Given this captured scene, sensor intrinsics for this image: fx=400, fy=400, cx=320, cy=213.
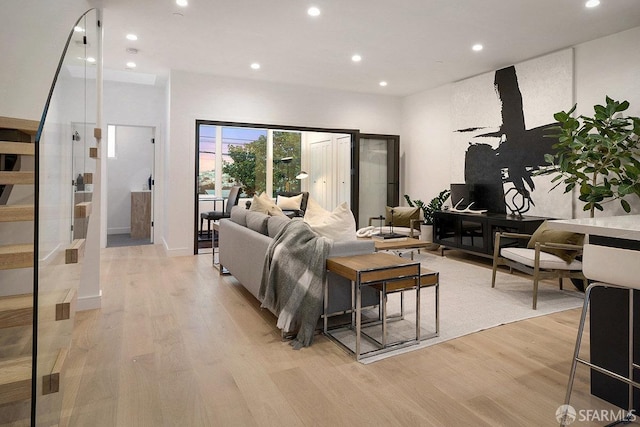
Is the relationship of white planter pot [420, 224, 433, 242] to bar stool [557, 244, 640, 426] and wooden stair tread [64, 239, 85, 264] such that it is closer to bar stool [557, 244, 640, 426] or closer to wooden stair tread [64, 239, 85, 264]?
bar stool [557, 244, 640, 426]

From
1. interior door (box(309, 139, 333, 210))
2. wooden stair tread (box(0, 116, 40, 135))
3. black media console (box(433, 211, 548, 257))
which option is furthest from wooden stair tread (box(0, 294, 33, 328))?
interior door (box(309, 139, 333, 210))

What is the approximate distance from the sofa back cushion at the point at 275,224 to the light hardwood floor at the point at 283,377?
2.36ft

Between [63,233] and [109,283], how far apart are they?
289cm

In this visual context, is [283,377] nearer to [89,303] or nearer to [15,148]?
[15,148]

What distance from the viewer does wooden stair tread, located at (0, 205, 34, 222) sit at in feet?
5.64

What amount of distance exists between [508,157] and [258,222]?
158 inches

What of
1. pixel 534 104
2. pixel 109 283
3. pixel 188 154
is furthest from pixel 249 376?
pixel 534 104

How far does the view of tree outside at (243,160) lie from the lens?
8336 millimetres

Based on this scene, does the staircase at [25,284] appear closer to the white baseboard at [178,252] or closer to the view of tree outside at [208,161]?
the white baseboard at [178,252]

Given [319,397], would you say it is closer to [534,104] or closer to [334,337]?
[334,337]

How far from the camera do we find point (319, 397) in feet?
7.00

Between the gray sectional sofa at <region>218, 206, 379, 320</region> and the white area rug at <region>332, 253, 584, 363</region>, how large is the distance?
28cm

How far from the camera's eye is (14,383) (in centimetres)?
144

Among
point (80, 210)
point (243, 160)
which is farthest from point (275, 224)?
point (243, 160)
